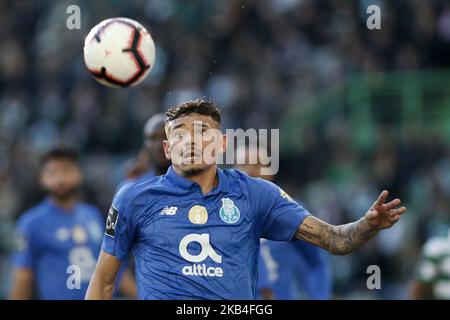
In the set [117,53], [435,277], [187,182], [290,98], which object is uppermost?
[290,98]

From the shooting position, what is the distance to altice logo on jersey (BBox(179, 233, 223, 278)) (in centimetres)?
571

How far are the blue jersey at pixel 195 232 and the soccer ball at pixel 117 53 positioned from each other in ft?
4.01

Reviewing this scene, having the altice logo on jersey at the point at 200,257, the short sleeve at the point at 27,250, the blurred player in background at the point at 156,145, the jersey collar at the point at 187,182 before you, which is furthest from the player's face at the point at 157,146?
the altice logo on jersey at the point at 200,257

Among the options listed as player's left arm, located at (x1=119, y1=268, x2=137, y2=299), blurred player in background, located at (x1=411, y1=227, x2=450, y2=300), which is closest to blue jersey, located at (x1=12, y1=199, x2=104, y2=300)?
player's left arm, located at (x1=119, y1=268, x2=137, y2=299)

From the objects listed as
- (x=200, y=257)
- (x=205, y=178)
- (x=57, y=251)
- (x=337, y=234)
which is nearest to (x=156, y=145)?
(x=57, y=251)

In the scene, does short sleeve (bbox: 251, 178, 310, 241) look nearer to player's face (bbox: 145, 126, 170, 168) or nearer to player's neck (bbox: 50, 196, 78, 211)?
player's face (bbox: 145, 126, 170, 168)

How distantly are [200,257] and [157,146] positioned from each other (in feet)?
8.27

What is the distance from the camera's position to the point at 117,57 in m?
6.93

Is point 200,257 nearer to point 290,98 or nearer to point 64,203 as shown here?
point 64,203

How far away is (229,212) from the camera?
5.87m

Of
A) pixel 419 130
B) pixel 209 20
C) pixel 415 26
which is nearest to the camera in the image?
pixel 419 130
